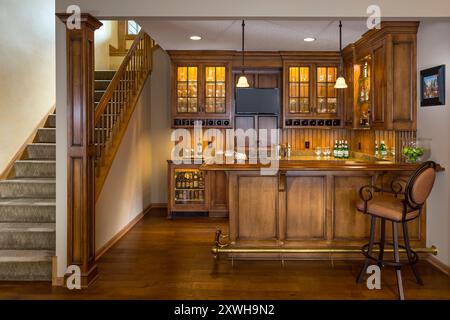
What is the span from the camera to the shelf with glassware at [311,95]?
7312 mm

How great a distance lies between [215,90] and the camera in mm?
7312

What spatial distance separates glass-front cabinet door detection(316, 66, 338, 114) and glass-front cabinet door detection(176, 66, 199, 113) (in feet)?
6.60

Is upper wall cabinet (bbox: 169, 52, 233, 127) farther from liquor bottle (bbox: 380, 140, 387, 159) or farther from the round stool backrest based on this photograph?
the round stool backrest

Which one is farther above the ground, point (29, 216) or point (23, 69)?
point (23, 69)

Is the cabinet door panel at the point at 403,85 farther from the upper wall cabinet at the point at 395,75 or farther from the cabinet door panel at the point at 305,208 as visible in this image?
the cabinet door panel at the point at 305,208

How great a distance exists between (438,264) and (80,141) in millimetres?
3672

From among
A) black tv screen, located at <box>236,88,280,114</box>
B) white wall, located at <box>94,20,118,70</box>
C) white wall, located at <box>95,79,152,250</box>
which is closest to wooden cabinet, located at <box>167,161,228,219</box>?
white wall, located at <box>95,79,152,250</box>

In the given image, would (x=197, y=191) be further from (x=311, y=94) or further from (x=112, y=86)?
(x=112, y=86)

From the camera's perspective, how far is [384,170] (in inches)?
174

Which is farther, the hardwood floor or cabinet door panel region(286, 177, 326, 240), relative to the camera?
cabinet door panel region(286, 177, 326, 240)

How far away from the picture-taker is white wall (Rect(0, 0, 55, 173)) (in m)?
4.96

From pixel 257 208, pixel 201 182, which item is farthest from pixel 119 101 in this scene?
pixel 257 208
